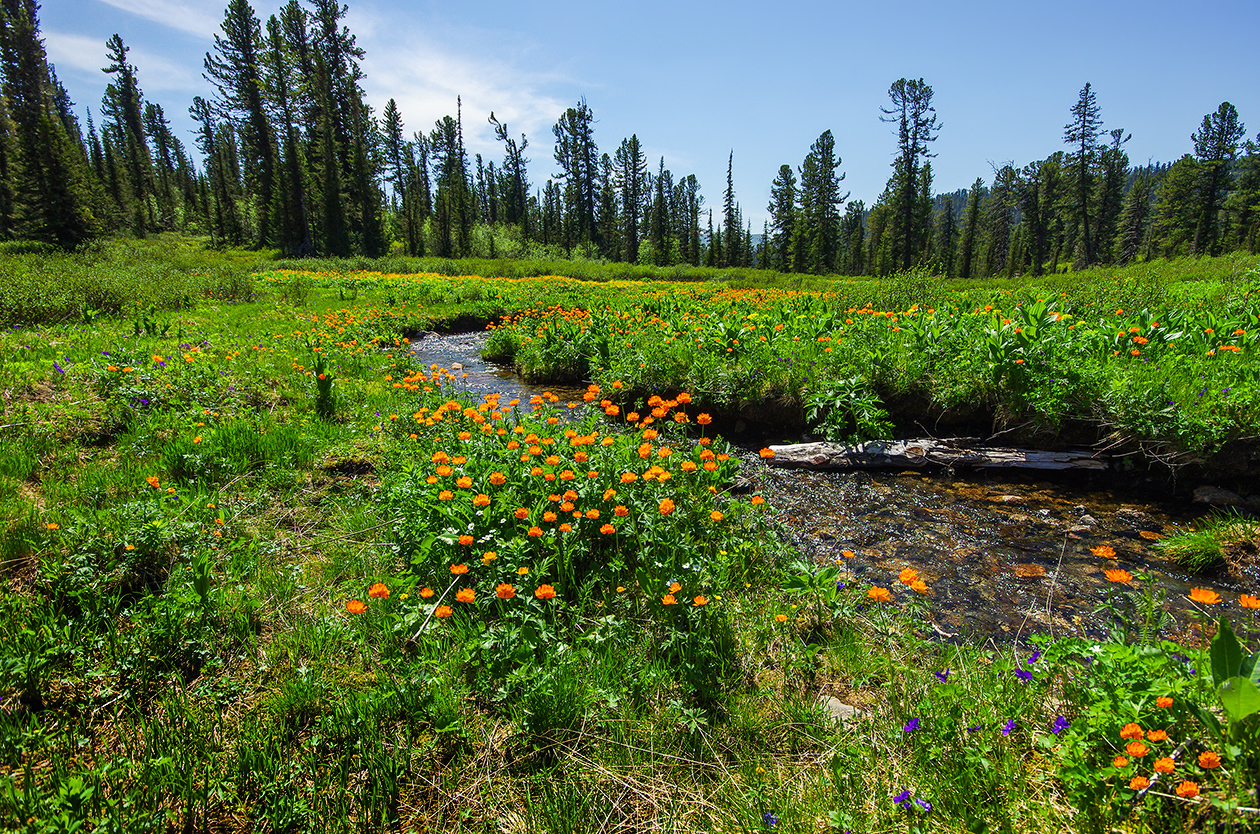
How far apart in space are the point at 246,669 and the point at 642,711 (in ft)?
5.76

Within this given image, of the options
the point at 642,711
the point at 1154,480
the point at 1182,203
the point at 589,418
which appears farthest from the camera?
the point at 1182,203

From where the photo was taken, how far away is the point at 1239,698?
4.49 feet

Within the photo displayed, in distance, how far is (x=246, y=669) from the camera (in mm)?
2207

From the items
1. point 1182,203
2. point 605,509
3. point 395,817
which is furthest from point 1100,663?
point 1182,203

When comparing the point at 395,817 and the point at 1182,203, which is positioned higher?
the point at 1182,203

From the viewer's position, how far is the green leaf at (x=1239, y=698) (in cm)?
136

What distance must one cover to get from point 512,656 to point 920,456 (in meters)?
5.07

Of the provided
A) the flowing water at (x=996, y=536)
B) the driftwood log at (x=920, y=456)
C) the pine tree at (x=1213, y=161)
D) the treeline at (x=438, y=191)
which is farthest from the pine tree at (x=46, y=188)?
the pine tree at (x=1213, y=161)

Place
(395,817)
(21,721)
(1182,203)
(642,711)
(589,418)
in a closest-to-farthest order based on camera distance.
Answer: (395,817) < (21,721) < (642,711) < (589,418) < (1182,203)

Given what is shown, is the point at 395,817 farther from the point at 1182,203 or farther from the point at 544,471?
the point at 1182,203

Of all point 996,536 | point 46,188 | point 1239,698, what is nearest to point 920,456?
point 996,536

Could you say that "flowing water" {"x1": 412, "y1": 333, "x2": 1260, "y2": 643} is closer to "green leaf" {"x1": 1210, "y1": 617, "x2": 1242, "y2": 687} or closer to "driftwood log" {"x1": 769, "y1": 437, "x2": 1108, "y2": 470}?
"driftwood log" {"x1": 769, "y1": 437, "x2": 1108, "y2": 470}

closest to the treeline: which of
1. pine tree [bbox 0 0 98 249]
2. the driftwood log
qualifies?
pine tree [bbox 0 0 98 249]

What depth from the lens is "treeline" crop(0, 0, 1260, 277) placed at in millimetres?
31312
